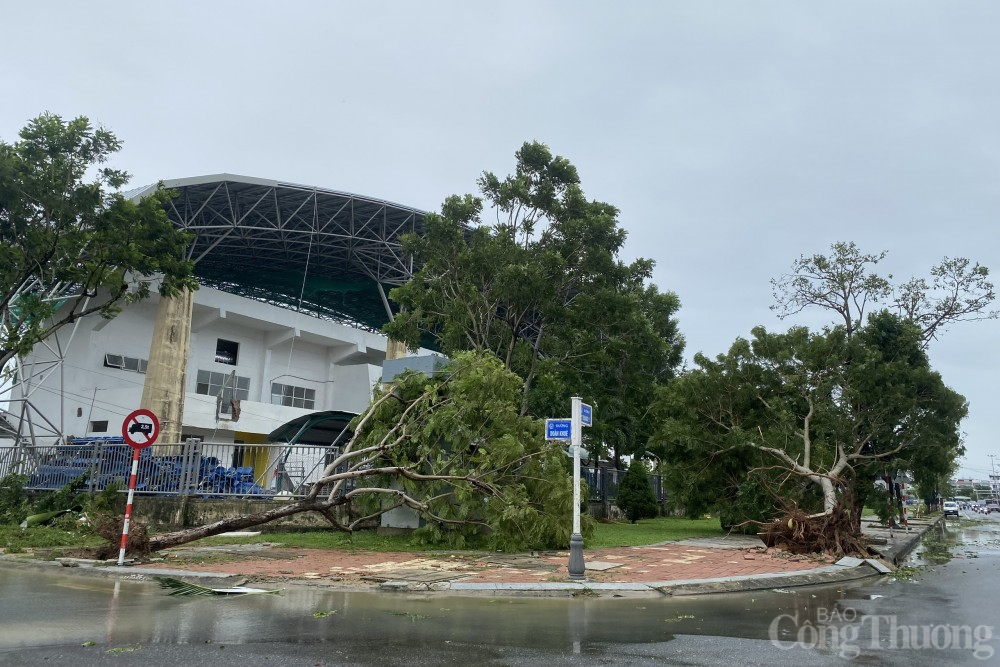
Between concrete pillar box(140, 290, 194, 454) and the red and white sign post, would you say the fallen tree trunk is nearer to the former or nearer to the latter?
the red and white sign post

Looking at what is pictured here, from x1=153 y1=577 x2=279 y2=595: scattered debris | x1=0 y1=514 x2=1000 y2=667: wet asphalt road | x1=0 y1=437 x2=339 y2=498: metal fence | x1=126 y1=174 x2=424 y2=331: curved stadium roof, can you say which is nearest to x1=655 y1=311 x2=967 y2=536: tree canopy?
x1=0 y1=514 x2=1000 y2=667: wet asphalt road

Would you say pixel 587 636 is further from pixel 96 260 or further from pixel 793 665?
pixel 96 260

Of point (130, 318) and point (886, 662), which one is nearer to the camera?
point (886, 662)

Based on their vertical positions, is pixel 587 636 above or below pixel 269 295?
below

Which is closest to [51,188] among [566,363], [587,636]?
[566,363]

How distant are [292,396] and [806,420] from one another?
38.6 meters

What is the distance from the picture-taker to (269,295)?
56.9m

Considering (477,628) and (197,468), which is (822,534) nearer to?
(477,628)

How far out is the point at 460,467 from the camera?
15.7 meters

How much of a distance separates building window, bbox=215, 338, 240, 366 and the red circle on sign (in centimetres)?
3556

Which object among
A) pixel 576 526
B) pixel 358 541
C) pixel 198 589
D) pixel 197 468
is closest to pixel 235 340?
pixel 197 468

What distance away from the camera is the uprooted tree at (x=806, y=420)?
62.6 ft

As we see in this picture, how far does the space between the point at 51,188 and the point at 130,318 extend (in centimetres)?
2540

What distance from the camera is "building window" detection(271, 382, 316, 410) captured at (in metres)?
49.1
